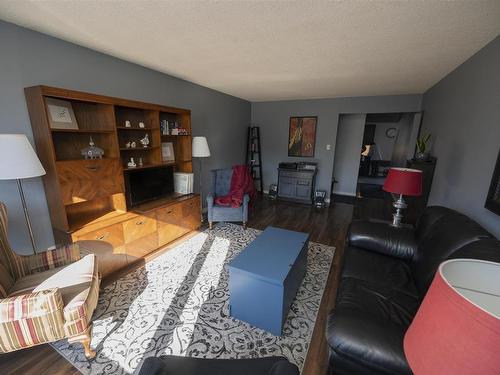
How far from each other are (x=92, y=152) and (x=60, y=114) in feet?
1.35

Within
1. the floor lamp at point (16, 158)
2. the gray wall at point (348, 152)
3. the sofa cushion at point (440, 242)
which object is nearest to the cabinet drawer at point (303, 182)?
the gray wall at point (348, 152)

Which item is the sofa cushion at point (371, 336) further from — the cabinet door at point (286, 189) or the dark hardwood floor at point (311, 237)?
the cabinet door at point (286, 189)

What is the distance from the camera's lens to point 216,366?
1.05m

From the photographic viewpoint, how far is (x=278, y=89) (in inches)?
156

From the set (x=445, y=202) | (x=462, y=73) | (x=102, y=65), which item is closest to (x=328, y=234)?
(x=445, y=202)

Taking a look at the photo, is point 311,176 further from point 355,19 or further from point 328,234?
point 355,19

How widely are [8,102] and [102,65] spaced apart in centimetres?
93

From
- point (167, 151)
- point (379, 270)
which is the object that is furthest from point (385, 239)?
point (167, 151)

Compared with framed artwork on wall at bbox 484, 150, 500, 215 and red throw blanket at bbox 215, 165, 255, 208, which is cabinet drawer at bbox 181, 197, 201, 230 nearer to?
red throw blanket at bbox 215, 165, 255, 208

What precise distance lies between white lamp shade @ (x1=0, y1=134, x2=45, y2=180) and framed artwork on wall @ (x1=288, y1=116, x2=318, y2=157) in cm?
455

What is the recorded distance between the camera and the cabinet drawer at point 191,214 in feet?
10.3

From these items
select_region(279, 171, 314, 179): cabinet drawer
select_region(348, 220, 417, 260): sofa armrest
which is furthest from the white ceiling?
select_region(279, 171, 314, 179): cabinet drawer

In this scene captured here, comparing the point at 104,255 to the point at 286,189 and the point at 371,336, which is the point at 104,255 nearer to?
the point at 371,336

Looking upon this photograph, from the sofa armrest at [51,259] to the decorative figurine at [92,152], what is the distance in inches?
35.5
